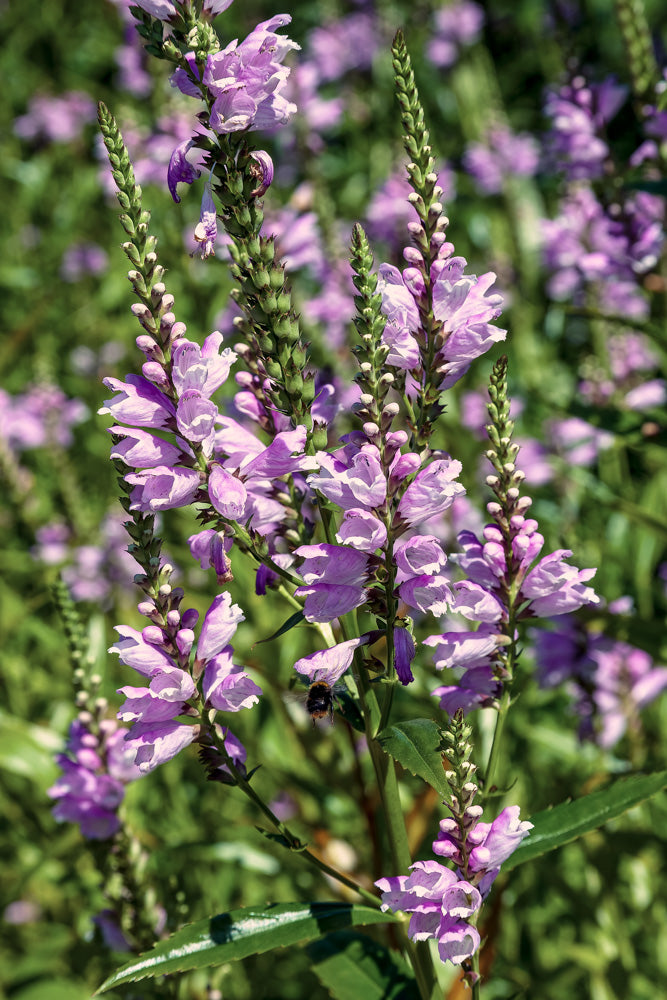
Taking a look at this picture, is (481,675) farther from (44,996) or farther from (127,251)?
(44,996)

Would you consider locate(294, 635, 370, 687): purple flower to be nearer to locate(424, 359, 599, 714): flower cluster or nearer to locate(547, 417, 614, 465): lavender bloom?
locate(424, 359, 599, 714): flower cluster

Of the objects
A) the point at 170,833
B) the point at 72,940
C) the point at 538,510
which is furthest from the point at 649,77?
the point at 72,940

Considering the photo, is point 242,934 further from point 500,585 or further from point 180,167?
point 180,167

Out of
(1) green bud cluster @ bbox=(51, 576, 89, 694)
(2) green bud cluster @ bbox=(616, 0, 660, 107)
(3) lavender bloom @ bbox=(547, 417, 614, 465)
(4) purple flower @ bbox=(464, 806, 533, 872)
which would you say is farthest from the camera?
(3) lavender bloom @ bbox=(547, 417, 614, 465)

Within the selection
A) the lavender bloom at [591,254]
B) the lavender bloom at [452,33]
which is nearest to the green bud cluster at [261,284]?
the lavender bloom at [591,254]

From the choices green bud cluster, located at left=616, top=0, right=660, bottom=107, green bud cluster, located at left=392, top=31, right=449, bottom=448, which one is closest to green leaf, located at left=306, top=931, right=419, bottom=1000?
green bud cluster, located at left=392, top=31, right=449, bottom=448

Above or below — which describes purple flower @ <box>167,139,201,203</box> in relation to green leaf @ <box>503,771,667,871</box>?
above
